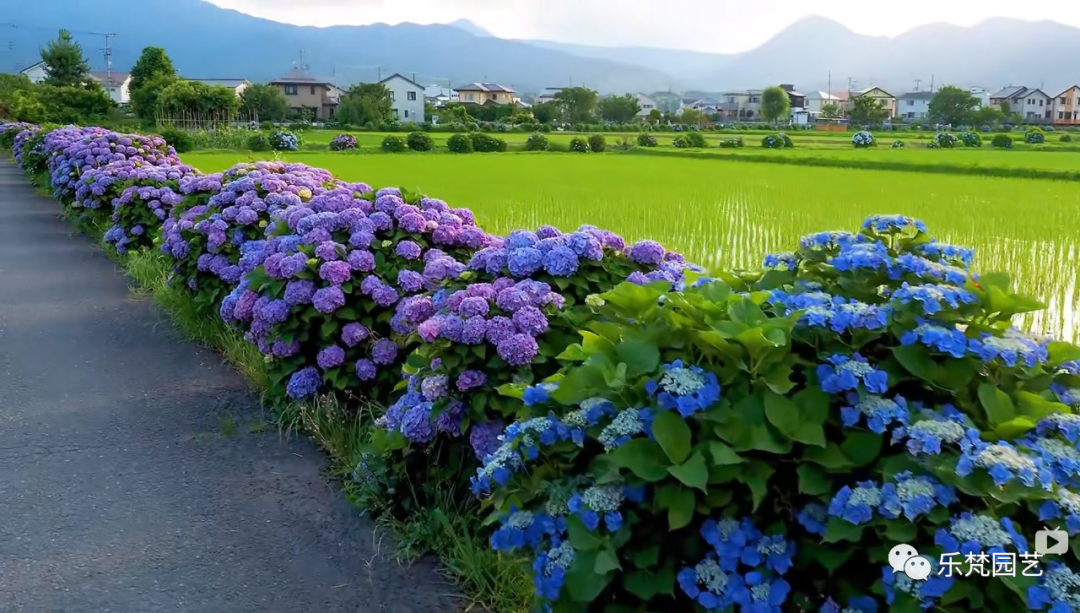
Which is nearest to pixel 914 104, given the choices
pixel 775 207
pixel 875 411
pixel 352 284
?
pixel 775 207

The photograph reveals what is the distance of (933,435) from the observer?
1930 millimetres

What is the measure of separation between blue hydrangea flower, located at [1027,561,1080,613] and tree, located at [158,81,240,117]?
49.1 metres

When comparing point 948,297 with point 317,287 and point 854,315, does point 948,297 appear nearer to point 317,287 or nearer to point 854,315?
point 854,315

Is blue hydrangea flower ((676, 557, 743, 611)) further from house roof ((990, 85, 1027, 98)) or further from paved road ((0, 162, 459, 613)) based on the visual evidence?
Answer: house roof ((990, 85, 1027, 98))

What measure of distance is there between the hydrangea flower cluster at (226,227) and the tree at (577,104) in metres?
78.0

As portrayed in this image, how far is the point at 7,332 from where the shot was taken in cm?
742

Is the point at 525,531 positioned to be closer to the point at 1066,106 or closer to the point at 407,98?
the point at 407,98

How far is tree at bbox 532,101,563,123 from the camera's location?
7638 cm

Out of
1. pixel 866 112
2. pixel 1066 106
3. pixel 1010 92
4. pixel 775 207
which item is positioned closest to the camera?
pixel 775 207

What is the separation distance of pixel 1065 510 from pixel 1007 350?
376 mm

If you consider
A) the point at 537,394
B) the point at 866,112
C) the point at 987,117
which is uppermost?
the point at 866,112

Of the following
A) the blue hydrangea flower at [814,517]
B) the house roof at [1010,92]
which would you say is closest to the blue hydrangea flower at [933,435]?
the blue hydrangea flower at [814,517]

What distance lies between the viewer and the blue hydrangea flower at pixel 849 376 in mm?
2020

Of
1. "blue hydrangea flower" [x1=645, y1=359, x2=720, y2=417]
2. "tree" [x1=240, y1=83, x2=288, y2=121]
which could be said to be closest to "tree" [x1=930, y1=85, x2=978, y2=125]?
"tree" [x1=240, y1=83, x2=288, y2=121]
